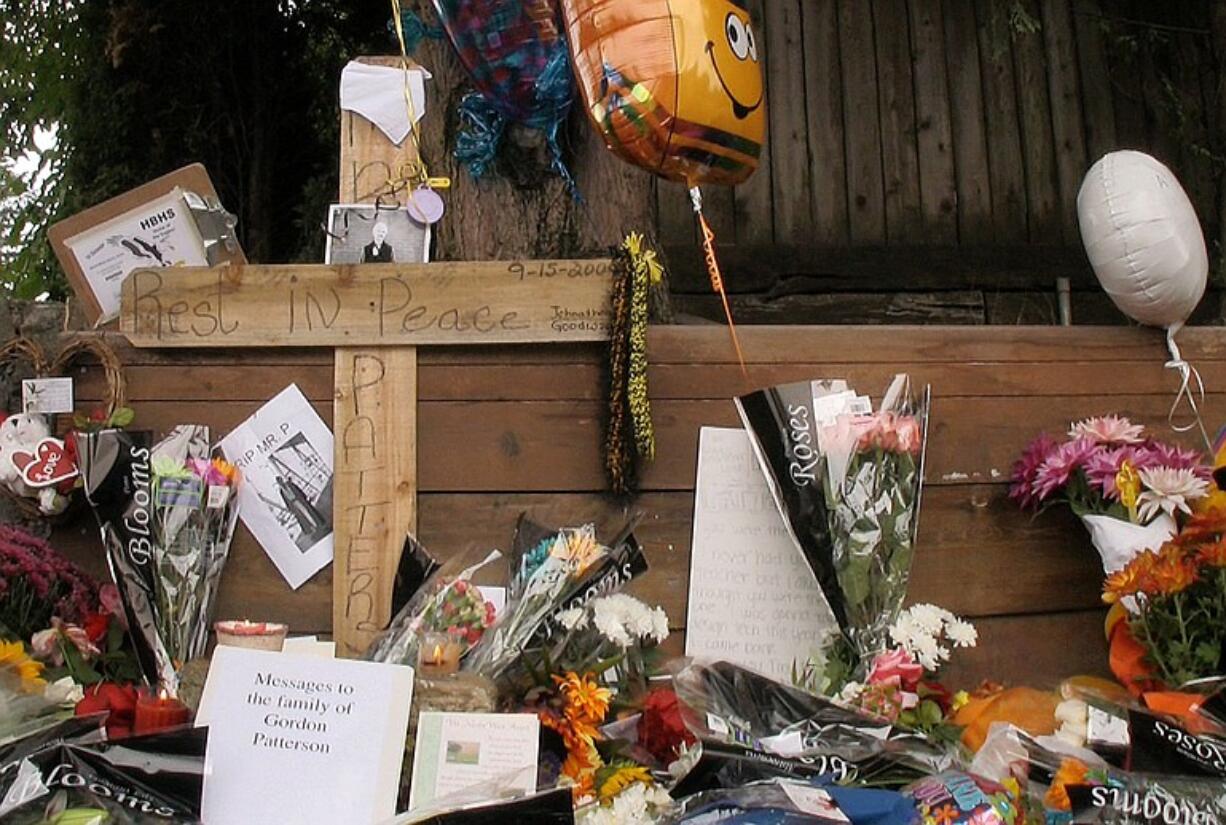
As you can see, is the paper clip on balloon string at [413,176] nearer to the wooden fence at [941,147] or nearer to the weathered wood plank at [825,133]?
the wooden fence at [941,147]

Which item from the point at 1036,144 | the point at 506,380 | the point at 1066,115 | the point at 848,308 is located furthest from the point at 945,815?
the point at 1066,115

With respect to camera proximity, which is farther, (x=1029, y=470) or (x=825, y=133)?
(x=825, y=133)

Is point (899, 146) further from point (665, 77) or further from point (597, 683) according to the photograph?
point (597, 683)

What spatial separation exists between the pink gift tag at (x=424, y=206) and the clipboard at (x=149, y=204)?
473mm

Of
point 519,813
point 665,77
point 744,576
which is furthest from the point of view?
point 744,576

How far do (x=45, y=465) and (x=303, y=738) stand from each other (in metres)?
0.84

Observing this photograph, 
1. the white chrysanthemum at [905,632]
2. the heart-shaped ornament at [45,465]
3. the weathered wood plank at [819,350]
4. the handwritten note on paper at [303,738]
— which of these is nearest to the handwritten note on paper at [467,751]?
the handwritten note on paper at [303,738]

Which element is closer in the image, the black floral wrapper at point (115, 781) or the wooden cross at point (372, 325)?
the black floral wrapper at point (115, 781)

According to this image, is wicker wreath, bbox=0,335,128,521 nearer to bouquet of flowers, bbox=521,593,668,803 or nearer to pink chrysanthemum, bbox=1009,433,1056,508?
bouquet of flowers, bbox=521,593,668,803

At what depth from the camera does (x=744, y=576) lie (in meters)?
2.54

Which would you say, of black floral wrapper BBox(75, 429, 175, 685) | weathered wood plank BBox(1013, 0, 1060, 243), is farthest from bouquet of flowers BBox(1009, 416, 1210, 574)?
weathered wood plank BBox(1013, 0, 1060, 243)

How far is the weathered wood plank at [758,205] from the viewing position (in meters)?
4.44

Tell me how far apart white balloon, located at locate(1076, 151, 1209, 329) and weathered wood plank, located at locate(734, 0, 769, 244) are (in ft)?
5.82

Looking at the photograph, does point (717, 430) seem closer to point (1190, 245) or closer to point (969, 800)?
point (969, 800)
